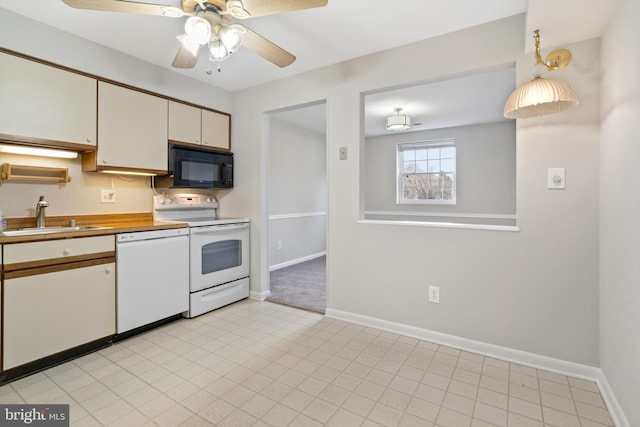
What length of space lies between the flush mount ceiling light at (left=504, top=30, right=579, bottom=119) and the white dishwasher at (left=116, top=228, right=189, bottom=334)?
2726 mm

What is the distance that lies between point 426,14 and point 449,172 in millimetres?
3698

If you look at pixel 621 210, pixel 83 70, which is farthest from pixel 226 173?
pixel 621 210

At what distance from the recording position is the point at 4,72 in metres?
1.96

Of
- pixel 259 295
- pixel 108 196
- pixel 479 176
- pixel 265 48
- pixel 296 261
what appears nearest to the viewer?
pixel 265 48

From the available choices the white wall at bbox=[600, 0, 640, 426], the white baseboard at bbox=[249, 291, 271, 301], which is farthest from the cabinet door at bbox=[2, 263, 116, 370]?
the white wall at bbox=[600, 0, 640, 426]

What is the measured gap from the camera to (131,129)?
8.61 ft

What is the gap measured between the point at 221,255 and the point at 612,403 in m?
3.02

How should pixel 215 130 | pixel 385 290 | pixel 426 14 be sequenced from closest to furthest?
pixel 426 14
pixel 385 290
pixel 215 130

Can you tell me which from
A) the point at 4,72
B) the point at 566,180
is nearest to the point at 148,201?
the point at 4,72

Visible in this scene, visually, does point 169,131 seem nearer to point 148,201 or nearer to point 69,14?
point 148,201

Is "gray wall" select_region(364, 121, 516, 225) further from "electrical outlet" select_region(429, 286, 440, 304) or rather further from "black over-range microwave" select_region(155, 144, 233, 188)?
"black over-range microwave" select_region(155, 144, 233, 188)

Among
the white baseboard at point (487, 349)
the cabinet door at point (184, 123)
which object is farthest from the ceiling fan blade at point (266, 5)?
the white baseboard at point (487, 349)

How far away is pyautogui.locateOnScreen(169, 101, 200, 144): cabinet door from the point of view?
295cm

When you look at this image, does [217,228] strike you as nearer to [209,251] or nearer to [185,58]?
[209,251]
